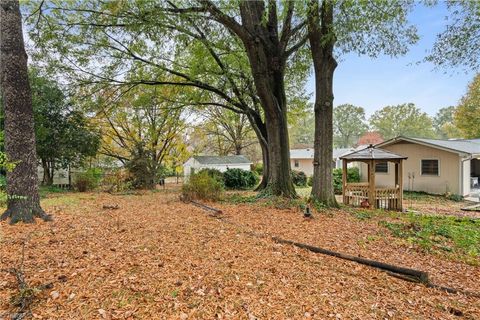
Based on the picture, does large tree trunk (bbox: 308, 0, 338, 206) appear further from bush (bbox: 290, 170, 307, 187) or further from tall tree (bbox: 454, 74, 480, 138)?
tall tree (bbox: 454, 74, 480, 138)

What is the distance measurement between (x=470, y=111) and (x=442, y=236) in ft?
91.3

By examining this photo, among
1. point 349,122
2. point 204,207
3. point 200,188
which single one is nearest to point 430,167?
point 200,188

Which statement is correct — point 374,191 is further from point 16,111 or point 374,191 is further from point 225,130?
point 225,130

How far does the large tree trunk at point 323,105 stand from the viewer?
6.96 metres

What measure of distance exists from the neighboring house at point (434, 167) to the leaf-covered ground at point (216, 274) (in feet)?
40.0

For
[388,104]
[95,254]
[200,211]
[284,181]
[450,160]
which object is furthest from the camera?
[388,104]

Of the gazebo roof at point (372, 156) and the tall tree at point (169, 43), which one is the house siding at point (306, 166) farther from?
the tall tree at point (169, 43)

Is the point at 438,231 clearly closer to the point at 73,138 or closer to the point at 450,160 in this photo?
the point at 450,160

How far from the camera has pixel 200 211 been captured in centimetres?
640

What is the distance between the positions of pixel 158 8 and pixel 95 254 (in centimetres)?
647

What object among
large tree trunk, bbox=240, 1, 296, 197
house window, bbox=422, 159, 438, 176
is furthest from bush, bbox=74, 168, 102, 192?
house window, bbox=422, 159, 438, 176

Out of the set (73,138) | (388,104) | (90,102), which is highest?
(388,104)

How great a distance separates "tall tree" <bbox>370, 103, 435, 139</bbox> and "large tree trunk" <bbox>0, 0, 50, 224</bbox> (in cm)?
4768

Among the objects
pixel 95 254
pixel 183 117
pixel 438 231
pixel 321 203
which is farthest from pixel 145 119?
pixel 438 231
